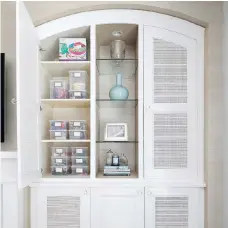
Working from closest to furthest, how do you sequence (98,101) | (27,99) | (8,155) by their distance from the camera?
(27,99)
(8,155)
(98,101)

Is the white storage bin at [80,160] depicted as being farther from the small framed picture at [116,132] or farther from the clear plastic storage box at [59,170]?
the small framed picture at [116,132]

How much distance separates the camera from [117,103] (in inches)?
109

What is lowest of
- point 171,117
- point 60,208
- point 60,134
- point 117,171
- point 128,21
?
point 60,208

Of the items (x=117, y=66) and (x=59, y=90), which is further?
(x=117, y=66)

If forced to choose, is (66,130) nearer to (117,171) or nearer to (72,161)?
(72,161)

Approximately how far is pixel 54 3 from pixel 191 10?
1.11 metres

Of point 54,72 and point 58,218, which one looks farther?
point 54,72

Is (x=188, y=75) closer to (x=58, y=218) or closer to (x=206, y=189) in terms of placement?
(x=206, y=189)

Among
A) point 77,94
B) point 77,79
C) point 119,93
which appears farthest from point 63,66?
point 119,93

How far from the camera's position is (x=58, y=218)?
8.29ft

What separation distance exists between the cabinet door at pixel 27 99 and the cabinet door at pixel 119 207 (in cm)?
56

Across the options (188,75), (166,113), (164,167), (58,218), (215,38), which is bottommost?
(58,218)

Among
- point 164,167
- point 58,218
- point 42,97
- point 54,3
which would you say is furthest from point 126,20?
point 58,218

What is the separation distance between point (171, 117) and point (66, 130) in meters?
0.90
